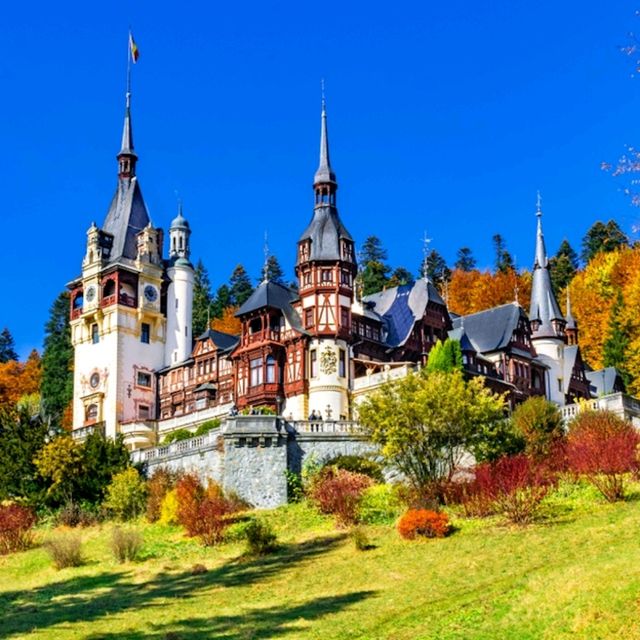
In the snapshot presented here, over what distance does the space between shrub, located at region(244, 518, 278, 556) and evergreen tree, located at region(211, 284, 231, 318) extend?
6577 centimetres

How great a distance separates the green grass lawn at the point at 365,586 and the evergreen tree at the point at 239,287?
6779 centimetres

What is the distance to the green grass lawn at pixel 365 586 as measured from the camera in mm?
24141

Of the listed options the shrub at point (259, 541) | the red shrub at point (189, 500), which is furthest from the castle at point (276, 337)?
the shrub at point (259, 541)

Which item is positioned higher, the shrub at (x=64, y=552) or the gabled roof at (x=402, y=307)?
the gabled roof at (x=402, y=307)

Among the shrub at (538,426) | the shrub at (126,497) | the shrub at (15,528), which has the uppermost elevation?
the shrub at (538,426)

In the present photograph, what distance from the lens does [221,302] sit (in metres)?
107

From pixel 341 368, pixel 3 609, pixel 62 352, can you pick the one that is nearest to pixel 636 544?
pixel 3 609

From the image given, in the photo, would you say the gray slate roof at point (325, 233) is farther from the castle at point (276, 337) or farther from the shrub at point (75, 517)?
the shrub at point (75, 517)

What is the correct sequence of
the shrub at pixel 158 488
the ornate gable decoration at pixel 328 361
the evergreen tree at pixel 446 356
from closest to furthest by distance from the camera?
the shrub at pixel 158 488, the evergreen tree at pixel 446 356, the ornate gable decoration at pixel 328 361

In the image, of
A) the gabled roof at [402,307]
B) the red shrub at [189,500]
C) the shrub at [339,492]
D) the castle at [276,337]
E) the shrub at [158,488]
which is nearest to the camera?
the shrub at [339,492]

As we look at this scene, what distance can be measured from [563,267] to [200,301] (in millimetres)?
32131

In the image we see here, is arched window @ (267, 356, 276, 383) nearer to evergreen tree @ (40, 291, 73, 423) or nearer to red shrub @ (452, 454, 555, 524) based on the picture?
red shrub @ (452, 454, 555, 524)

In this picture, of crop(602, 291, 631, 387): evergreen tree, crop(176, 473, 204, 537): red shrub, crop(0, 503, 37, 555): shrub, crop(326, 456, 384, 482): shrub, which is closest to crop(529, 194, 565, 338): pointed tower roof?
crop(602, 291, 631, 387): evergreen tree

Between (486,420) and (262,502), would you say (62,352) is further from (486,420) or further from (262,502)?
(486,420)
